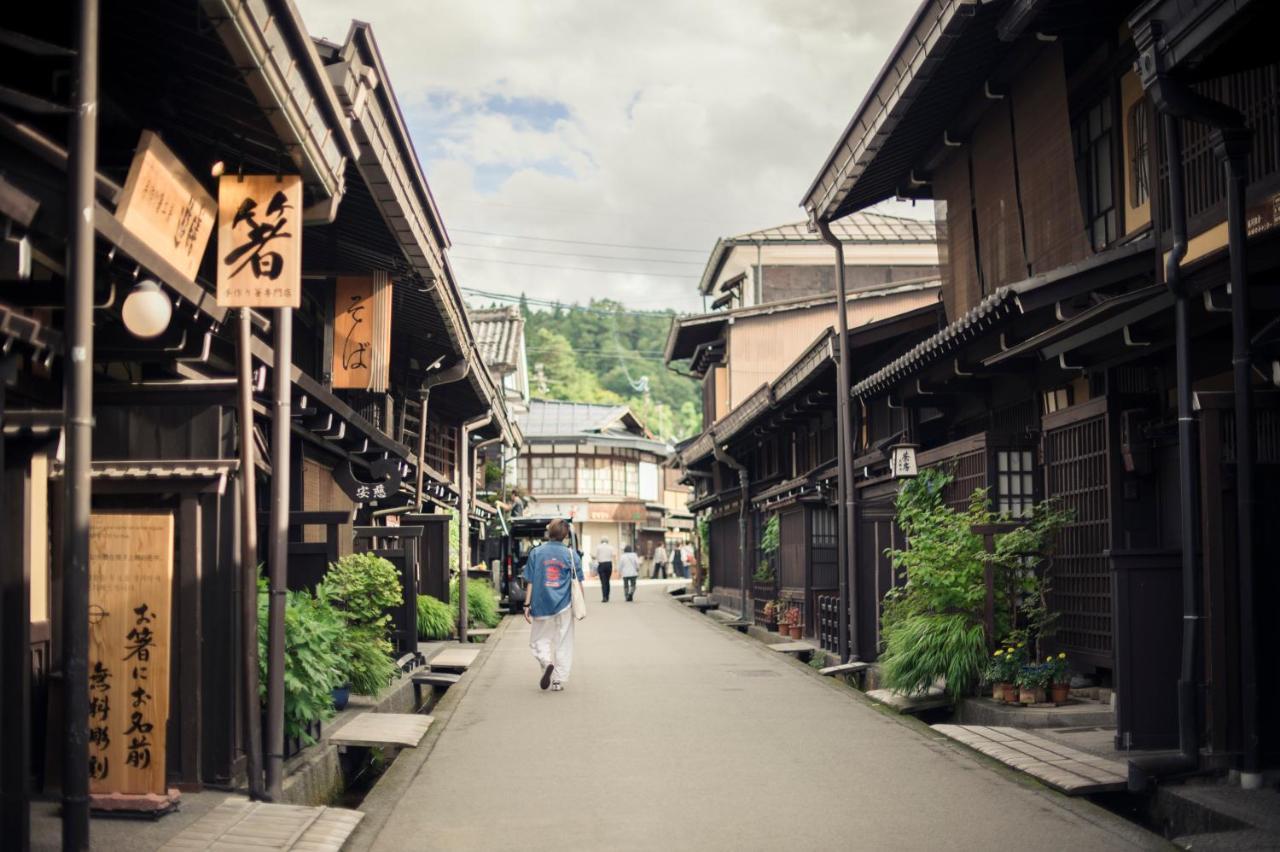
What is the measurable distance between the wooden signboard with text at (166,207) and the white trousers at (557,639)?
8233 millimetres

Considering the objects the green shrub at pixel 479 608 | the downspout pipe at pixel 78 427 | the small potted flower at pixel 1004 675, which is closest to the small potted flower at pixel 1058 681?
the small potted flower at pixel 1004 675

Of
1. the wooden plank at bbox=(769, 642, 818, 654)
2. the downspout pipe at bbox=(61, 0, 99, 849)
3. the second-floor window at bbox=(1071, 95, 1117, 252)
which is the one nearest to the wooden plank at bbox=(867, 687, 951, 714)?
the second-floor window at bbox=(1071, 95, 1117, 252)

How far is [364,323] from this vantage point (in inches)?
638

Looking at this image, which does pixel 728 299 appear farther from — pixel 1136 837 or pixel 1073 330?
pixel 1136 837

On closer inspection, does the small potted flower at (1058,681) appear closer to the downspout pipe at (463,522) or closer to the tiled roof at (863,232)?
the downspout pipe at (463,522)

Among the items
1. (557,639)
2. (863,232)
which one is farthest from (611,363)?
(557,639)

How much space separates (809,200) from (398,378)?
784cm

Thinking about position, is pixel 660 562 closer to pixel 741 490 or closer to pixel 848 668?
pixel 741 490

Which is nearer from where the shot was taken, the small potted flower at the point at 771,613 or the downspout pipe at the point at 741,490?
the small potted flower at the point at 771,613

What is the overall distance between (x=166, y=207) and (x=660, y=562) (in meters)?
70.2

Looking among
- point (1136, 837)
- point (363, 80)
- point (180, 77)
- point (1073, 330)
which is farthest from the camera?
point (1073, 330)

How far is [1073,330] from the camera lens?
11484 millimetres

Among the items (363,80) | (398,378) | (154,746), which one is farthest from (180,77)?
(398,378)

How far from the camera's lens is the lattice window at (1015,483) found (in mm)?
15383
